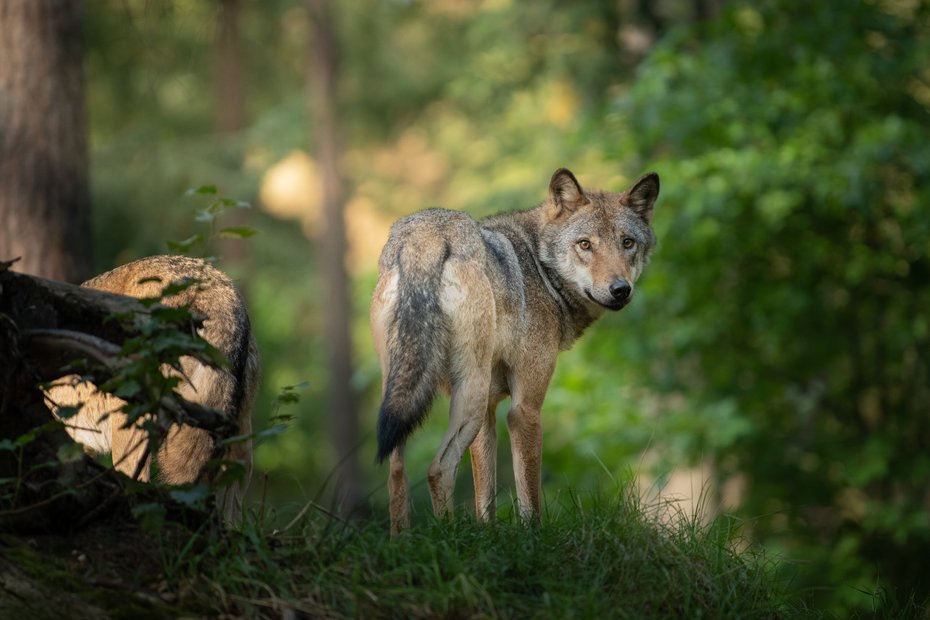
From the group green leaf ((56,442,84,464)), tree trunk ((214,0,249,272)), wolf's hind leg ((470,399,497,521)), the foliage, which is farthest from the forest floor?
tree trunk ((214,0,249,272))

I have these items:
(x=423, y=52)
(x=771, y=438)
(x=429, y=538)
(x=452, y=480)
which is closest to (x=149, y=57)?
→ (x=452, y=480)

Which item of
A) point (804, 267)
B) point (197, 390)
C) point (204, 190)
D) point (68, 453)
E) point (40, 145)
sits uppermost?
point (804, 267)

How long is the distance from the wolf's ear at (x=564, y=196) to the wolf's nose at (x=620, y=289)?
644 millimetres

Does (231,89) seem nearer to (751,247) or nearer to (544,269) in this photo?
(751,247)

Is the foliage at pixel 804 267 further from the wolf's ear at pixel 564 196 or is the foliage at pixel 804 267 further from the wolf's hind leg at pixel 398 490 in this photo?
the wolf's hind leg at pixel 398 490

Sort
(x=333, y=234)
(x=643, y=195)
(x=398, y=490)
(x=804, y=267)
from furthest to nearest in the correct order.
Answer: (x=333, y=234), (x=804, y=267), (x=643, y=195), (x=398, y=490)

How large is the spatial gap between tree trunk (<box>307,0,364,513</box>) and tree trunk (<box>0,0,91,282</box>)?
14.1m

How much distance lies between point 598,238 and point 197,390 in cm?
266

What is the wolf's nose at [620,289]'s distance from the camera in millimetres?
5863

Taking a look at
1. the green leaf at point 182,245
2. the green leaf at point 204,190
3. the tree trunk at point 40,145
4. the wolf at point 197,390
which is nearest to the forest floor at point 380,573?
the wolf at point 197,390

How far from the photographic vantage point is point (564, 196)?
631 cm

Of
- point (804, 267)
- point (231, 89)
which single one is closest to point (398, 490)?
point (804, 267)

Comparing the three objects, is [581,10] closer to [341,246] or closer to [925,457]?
[925,457]

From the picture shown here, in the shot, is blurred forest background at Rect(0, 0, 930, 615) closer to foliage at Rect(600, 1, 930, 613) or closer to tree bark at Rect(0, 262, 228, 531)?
foliage at Rect(600, 1, 930, 613)
